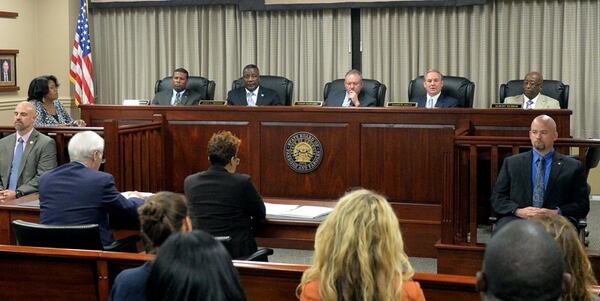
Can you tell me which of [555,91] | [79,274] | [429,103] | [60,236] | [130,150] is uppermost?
[555,91]

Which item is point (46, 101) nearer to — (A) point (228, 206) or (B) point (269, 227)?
(A) point (228, 206)

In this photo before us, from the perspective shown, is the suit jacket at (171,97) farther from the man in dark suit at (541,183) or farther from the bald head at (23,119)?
the man in dark suit at (541,183)

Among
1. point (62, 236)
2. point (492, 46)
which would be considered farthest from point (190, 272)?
point (492, 46)

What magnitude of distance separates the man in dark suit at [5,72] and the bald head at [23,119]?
3446 mm

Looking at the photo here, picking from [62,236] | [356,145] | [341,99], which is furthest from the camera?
[341,99]

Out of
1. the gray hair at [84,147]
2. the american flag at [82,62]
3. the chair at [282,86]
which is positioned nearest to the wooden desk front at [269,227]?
the gray hair at [84,147]

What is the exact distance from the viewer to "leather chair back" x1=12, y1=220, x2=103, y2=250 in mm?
3639

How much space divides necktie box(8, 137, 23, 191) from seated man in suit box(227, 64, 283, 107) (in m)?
2.54

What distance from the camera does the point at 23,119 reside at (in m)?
5.62

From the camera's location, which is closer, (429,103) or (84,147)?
(84,147)

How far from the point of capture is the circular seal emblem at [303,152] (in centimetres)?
627

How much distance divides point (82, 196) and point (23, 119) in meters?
1.87

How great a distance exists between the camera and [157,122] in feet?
21.6

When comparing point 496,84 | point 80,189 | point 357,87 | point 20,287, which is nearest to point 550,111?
point 357,87
